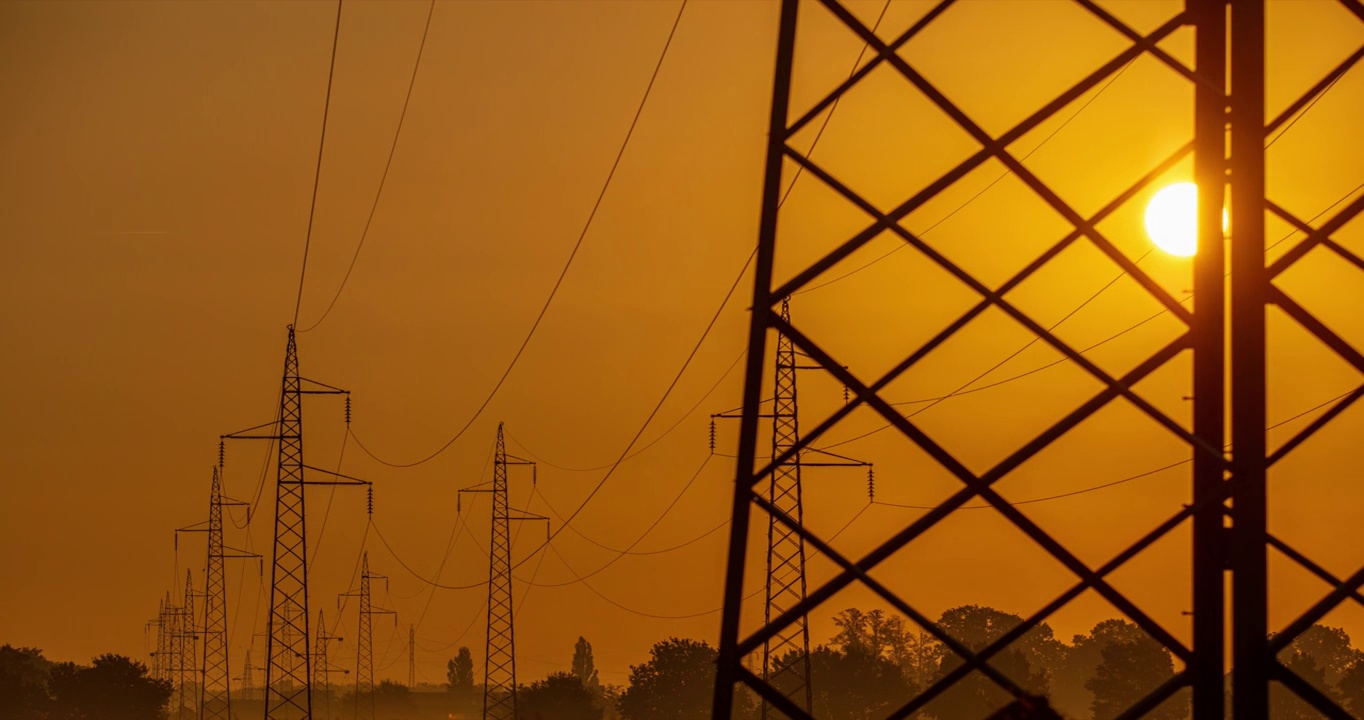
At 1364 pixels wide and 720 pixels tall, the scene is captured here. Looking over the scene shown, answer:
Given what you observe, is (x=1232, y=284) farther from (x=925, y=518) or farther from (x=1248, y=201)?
(x=925, y=518)

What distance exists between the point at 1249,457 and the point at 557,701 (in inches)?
5801

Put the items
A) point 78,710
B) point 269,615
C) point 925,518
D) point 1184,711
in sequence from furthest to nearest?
point 1184,711 < point 78,710 < point 269,615 < point 925,518

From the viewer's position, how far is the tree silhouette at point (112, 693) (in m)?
160

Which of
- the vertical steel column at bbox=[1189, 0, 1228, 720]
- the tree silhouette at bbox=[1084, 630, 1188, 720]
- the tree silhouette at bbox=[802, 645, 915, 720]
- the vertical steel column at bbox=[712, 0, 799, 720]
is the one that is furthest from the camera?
the tree silhouette at bbox=[802, 645, 915, 720]

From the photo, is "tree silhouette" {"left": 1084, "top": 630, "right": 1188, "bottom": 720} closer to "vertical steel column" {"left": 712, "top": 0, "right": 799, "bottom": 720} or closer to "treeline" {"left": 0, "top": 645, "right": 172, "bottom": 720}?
"treeline" {"left": 0, "top": 645, "right": 172, "bottom": 720}

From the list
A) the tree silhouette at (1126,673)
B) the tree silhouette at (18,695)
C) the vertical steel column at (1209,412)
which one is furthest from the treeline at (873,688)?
the vertical steel column at (1209,412)

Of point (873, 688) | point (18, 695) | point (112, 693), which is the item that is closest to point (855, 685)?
point (873, 688)

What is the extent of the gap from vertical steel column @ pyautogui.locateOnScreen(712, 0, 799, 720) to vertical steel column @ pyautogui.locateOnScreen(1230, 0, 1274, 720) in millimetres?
4342

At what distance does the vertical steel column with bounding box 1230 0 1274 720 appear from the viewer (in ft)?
55.2

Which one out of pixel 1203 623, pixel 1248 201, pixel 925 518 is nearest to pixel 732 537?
pixel 925 518

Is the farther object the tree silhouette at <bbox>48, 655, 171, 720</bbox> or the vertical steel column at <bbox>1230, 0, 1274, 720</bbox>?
the tree silhouette at <bbox>48, 655, 171, 720</bbox>

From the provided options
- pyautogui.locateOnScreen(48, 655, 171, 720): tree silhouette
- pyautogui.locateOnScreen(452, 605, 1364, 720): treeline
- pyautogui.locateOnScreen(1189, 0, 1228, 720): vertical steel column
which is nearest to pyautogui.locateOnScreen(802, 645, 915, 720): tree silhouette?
pyautogui.locateOnScreen(452, 605, 1364, 720): treeline

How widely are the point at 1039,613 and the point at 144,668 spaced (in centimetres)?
15643

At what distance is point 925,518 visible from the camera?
55.0ft
